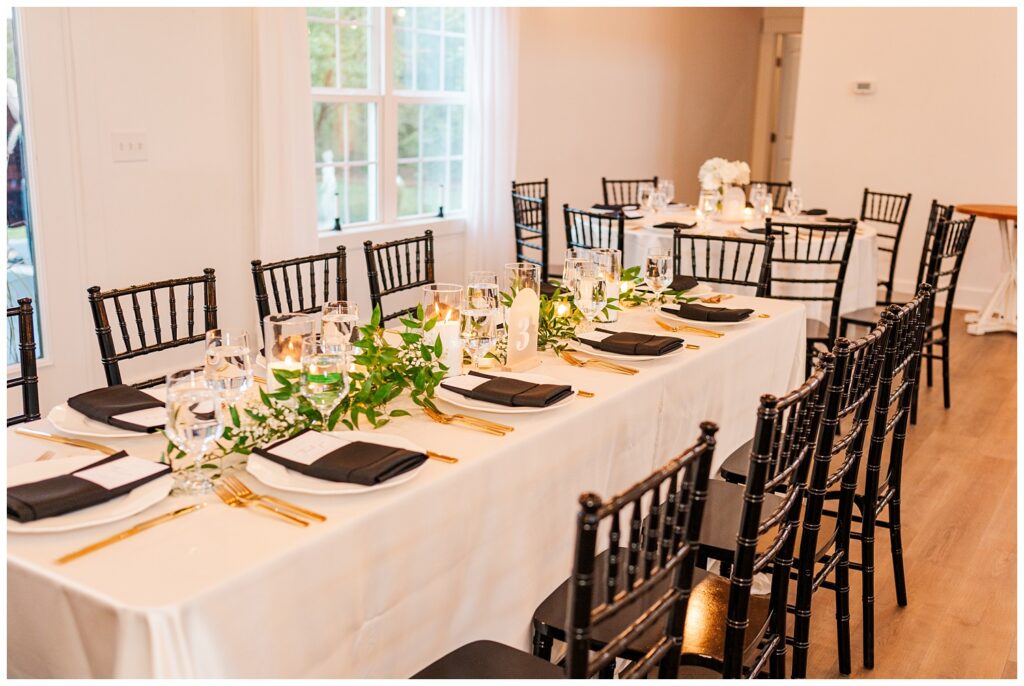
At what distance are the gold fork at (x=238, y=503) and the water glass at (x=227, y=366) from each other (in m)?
0.25

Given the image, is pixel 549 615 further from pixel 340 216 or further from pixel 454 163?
pixel 454 163

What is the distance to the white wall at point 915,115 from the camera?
287 inches

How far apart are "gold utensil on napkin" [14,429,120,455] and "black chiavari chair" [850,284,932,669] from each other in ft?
5.81

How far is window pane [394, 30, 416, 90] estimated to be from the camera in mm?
5781

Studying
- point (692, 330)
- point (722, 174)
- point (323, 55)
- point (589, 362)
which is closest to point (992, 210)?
point (722, 174)

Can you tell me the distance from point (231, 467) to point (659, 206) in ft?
14.0

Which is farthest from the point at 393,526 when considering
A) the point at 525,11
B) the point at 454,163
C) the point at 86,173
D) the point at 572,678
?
the point at 525,11

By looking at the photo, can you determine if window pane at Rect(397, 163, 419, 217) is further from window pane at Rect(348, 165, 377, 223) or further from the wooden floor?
→ the wooden floor

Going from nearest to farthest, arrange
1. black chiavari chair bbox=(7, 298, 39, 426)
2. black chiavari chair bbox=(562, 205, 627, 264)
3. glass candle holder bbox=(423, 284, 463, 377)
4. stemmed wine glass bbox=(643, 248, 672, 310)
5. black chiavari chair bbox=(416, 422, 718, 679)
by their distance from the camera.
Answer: black chiavari chair bbox=(416, 422, 718, 679)
black chiavari chair bbox=(7, 298, 39, 426)
glass candle holder bbox=(423, 284, 463, 377)
stemmed wine glass bbox=(643, 248, 672, 310)
black chiavari chair bbox=(562, 205, 627, 264)

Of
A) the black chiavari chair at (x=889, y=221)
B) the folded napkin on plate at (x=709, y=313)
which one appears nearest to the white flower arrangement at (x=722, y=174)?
the black chiavari chair at (x=889, y=221)

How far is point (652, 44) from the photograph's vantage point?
8.47m

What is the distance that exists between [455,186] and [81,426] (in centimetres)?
465

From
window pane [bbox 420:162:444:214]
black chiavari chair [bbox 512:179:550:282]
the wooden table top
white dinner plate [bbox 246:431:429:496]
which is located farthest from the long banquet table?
the wooden table top

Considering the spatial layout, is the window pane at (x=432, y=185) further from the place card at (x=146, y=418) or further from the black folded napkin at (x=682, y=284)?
the place card at (x=146, y=418)
